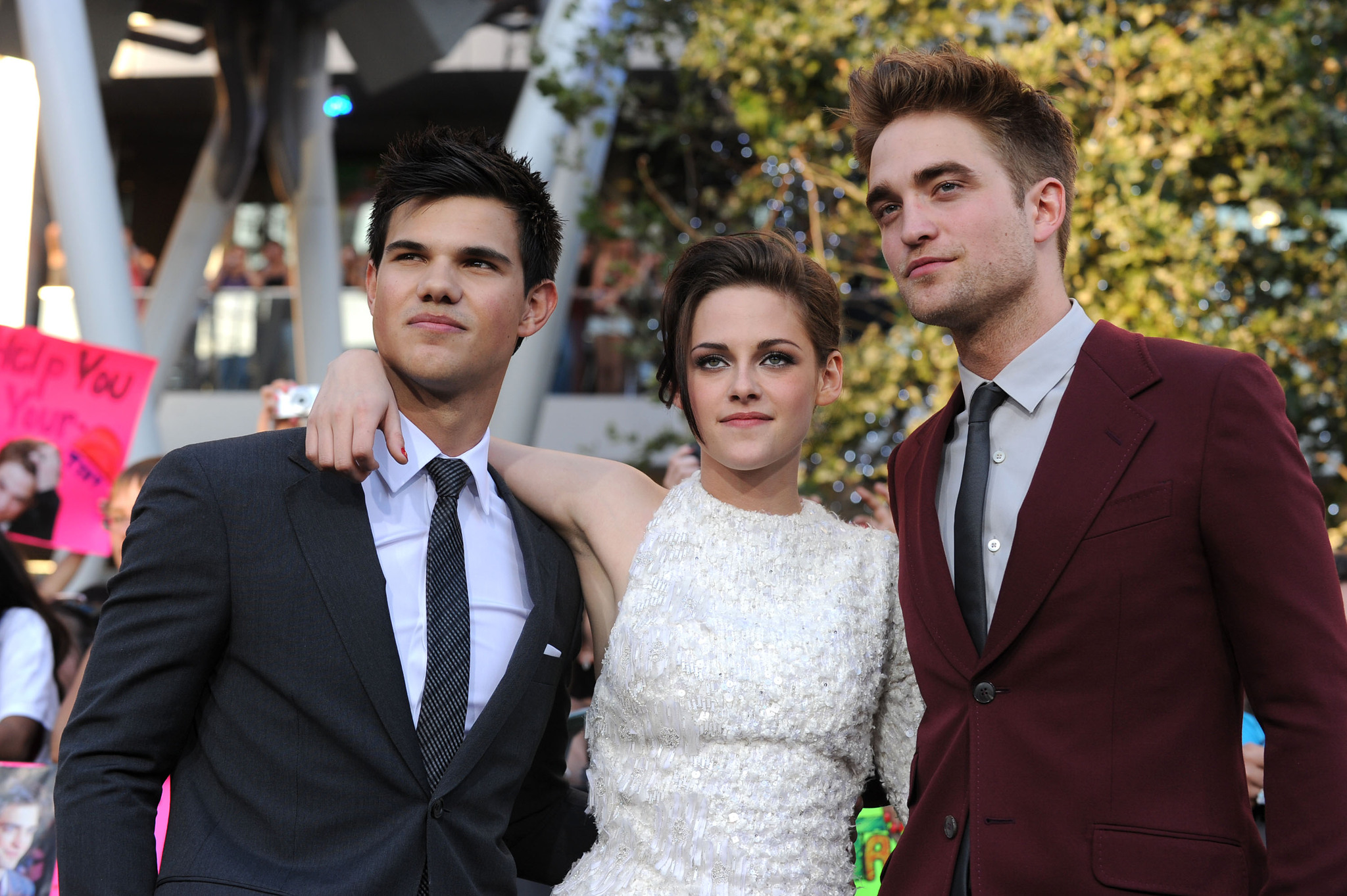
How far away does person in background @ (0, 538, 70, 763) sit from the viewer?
10.7ft

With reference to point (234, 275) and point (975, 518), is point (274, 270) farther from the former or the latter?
point (975, 518)

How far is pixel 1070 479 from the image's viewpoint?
183 centimetres

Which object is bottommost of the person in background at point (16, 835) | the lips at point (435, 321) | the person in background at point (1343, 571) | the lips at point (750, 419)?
the person in background at point (16, 835)

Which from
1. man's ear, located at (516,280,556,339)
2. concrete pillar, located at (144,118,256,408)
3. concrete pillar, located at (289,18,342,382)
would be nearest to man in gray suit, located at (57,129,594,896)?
man's ear, located at (516,280,556,339)

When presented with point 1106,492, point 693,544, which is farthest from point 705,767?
Answer: point 1106,492

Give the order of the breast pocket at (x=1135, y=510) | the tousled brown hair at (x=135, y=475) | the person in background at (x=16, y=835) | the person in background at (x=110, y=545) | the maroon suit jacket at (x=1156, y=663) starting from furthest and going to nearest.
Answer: the tousled brown hair at (x=135, y=475) < the person in background at (x=110, y=545) < the person in background at (x=16, y=835) < the breast pocket at (x=1135, y=510) < the maroon suit jacket at (x=1156, y=663)

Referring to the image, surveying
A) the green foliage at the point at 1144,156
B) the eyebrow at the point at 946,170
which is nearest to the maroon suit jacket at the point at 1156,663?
the eyebrow at the point at 946,170

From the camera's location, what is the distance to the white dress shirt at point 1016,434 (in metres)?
1.91

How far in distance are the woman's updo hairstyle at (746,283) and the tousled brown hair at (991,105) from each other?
361 millimetres

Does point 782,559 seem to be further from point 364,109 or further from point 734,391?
point 364,109

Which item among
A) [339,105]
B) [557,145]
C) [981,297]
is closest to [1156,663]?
[981,297]

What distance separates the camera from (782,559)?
2.43 metres

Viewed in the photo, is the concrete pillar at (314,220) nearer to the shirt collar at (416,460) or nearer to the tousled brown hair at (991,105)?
the shirt collar at (416,460)

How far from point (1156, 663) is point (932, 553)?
0.40 m
